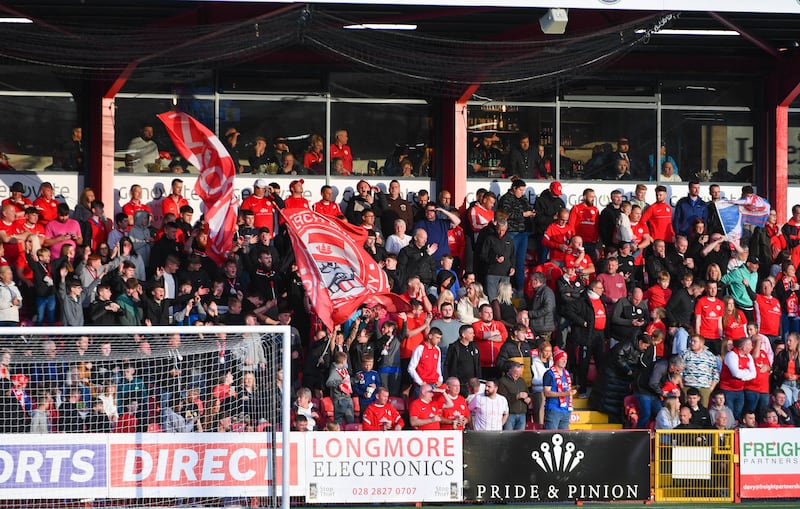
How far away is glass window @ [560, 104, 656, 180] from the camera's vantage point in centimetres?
2270

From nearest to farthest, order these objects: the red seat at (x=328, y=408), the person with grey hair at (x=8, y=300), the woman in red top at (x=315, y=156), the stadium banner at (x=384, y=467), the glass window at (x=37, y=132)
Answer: the stadium banner at (x=384, y=467) < the red seat at (x=328, y=408) < the person with grey hair at (x=8, y=300) < the glass window at (x=37, y=132) < the woman in red top at (x=315, y=156)

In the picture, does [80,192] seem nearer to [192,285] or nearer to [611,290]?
[192,285]

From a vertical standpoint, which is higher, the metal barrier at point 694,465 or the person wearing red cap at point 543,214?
the person wearing red cap at point 543,214

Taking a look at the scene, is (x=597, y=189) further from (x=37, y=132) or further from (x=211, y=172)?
(x=37, y=132)

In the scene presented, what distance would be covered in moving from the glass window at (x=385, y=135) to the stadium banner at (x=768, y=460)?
8328 millimetres

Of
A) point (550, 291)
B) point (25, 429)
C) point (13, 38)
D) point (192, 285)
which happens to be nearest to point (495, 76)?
point (550, 291)

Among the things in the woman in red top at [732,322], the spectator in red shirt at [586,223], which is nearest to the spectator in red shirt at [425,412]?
the woman in red top at [732,322]

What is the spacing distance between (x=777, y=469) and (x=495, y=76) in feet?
22.8

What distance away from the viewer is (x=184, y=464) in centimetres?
1443

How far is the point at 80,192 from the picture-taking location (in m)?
21.2

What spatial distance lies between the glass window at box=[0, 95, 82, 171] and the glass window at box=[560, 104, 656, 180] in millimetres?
8701

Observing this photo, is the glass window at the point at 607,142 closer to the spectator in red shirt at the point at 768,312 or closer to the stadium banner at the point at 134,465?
the spectator in red shirt at the point at 768,312

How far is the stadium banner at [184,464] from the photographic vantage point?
47.2 ft

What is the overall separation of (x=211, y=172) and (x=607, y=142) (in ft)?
27.1
